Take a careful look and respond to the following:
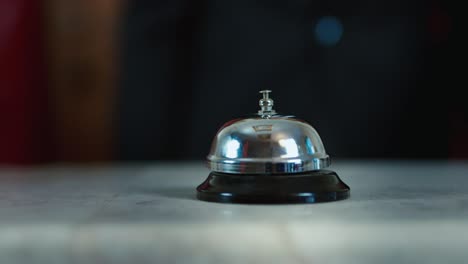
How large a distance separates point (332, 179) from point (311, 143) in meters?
0.05

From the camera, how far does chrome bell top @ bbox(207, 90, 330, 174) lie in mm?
674

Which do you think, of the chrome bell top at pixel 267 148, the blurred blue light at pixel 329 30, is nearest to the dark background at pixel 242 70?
the blurred blue light at pixel 329 30

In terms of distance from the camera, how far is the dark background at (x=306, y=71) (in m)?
1.80

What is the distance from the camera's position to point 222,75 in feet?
5.98

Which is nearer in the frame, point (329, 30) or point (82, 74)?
point (329, 30)

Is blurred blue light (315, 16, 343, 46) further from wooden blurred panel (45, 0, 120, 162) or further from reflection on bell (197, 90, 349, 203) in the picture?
reflection on bell (197, 90, 349, 203)

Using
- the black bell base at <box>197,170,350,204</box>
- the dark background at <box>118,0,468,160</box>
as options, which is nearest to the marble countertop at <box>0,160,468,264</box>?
the black bell base at <box>197,170,350,204</box>

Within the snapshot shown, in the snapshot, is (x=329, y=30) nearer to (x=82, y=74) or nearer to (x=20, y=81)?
(x=82, y=74)

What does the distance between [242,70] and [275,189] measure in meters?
1.18

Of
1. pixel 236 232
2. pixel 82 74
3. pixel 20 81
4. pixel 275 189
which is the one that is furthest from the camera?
pixel 82 74

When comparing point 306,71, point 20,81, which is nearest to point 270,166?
point 306,71

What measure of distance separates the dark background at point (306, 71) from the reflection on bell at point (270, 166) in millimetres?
1089

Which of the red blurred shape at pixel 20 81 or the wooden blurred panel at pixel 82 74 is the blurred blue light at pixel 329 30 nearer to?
the wooden blurred panel at pixel 82 74

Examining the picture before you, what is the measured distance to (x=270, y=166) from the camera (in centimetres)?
67
